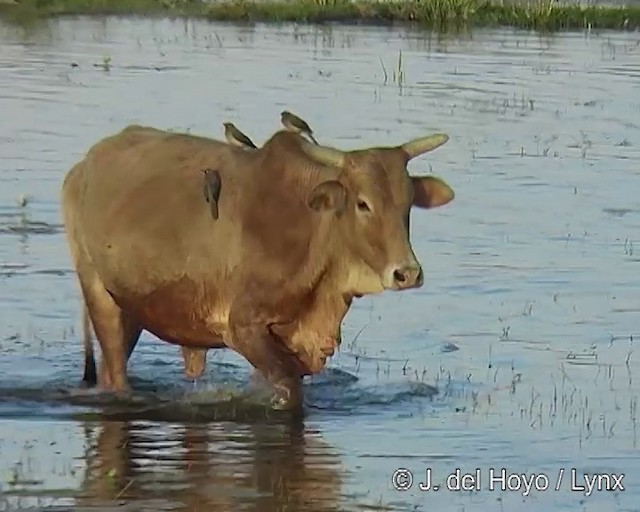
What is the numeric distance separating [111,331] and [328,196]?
1673mm

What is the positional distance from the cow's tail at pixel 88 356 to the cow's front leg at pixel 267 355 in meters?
1.21

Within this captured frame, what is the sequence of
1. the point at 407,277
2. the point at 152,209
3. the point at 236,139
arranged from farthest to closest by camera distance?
the point at 236,139 < the point at 152,209 < the point at 407,277

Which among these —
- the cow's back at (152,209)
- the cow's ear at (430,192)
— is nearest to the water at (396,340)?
the cow's back at (152,209)

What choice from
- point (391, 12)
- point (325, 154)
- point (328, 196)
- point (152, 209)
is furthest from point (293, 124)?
point (391, 12)

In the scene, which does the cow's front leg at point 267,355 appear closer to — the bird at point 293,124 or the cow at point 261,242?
the cow at point 261,242

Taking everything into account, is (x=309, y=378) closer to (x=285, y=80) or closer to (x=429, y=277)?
(x=429, y=277)

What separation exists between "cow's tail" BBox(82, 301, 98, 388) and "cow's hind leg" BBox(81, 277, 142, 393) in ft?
0.48

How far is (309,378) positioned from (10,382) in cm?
157

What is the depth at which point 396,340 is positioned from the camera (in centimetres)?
1207

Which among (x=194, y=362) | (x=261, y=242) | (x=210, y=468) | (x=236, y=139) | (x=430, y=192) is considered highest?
(x=236, y=139)

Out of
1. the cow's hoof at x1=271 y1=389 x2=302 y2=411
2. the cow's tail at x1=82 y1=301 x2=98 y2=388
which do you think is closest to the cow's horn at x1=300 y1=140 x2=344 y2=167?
the cow's hoof at x1=271 y1=389 x2=302 y2=411

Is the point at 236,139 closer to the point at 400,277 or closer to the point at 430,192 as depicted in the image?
the point at 430,192

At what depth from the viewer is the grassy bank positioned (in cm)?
3591

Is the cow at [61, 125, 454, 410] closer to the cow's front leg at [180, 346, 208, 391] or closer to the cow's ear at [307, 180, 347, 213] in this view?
the cow's ear at [307, 180, 347, 213]
